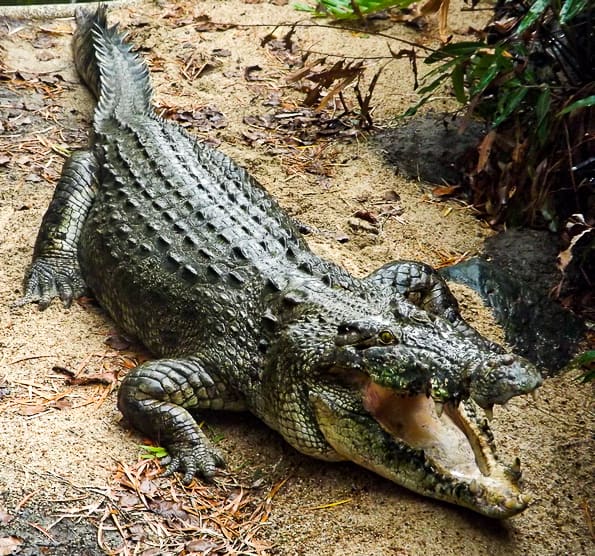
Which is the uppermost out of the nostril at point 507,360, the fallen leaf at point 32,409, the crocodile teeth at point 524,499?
the nostril at point 507,360

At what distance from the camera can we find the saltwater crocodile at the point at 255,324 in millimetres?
3311

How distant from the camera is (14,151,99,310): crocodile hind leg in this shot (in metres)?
4.94

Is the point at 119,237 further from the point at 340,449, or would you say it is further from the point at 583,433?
the point at 583,433

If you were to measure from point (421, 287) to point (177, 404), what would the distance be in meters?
1.49

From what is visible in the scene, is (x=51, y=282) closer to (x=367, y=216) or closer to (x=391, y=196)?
(x=367, y=216)

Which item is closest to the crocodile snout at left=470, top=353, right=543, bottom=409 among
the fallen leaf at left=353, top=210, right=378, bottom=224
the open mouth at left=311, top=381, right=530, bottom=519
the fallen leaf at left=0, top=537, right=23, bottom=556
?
the open mouth at left=311, top=381, right=530, bottom=519

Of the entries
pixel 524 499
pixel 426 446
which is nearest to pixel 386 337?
pixel 426 446

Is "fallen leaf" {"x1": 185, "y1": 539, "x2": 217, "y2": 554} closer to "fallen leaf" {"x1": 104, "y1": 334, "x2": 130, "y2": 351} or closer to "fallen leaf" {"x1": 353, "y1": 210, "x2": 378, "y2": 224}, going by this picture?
"fallen leaf" {"x1": 104, "y1": 334, "x2": 130, "y2": 351}

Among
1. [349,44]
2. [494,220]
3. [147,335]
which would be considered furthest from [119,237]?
[349,44]

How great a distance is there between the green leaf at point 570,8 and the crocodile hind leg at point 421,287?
1.49 m

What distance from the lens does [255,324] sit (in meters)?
4.04

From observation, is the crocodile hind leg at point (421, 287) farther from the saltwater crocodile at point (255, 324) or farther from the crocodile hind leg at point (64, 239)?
the crocodile hind leg at point (64, 239)

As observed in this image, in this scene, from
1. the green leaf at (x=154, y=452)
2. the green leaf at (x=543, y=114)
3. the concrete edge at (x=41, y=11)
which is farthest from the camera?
the concrete edge at (x=41, y=11)

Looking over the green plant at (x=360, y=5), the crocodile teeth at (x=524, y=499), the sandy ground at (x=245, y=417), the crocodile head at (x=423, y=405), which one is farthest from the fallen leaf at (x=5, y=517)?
the green plant at (x=360, y=5)
